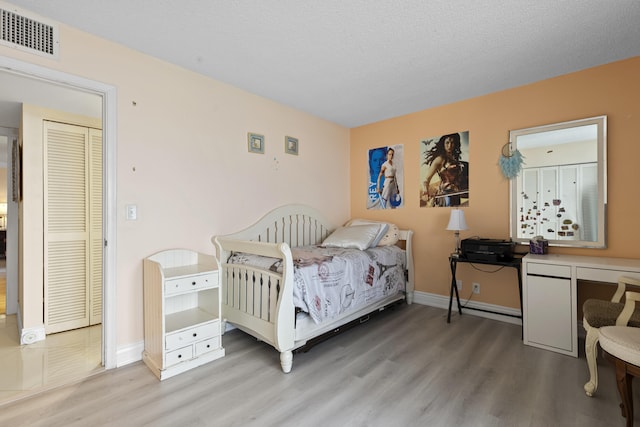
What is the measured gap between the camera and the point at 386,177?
12.6 feet

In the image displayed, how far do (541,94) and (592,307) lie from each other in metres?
1.97

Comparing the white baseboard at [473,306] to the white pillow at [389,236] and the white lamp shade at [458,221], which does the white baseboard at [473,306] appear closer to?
the white pillow at [389,236]

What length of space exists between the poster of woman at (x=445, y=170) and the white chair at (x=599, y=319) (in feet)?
4.93

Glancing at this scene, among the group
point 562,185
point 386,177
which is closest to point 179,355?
point 386,177

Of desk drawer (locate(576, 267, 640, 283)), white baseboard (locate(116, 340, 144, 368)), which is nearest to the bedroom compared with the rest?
white baseboard (locate(116, 340, 144, 368))

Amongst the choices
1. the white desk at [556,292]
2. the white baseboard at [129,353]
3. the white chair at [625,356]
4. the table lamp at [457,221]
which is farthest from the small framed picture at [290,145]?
the white chair at [625,356]

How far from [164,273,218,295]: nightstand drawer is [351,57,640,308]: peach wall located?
94.5 inches

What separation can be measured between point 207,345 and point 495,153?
3214 mm

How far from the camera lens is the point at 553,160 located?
269cm

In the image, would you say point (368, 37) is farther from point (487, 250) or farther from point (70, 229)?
point (70, 229)

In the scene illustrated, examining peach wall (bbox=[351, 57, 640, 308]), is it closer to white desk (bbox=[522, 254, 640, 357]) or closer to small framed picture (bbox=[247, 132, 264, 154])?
white desk (bbox=[522, 254, 640, 357])

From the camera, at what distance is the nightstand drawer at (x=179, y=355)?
1988mm

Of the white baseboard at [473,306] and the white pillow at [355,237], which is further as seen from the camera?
the white pillow at [355,237]

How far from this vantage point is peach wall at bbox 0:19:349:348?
7.02 feet
